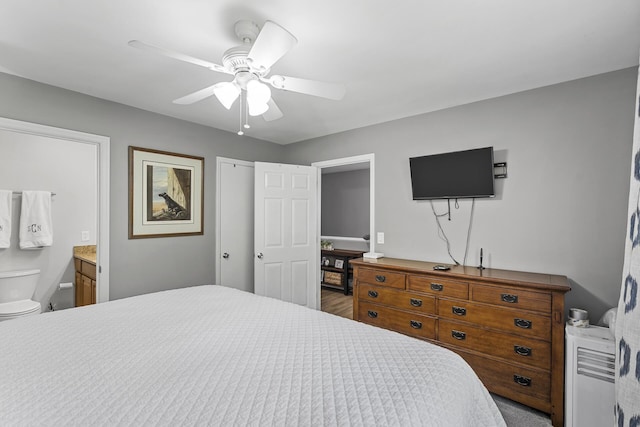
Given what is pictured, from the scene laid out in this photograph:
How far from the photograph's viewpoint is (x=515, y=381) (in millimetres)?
2275

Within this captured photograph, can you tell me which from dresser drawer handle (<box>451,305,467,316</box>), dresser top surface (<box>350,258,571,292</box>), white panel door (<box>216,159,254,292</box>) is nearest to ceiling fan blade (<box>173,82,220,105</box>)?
white panel door (<box>216,159,254,292</box>)

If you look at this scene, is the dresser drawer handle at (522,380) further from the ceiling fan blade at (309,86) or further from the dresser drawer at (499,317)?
the ceiling fan blade at (309,86)

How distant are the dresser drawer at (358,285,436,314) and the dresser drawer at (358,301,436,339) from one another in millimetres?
51

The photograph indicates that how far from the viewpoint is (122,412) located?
2.96ft

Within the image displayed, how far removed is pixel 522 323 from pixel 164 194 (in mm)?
3397

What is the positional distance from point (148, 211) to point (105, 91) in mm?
1121

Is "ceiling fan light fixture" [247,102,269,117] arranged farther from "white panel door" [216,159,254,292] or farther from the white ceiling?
"white panel door" [216,159,254,292]

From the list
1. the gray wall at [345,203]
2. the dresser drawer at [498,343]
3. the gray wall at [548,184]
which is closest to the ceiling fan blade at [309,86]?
the gray wall at [548,184]

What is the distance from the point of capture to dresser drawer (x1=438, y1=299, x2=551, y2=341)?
2189 millimetres

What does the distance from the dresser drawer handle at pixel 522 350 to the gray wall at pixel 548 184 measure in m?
0.55

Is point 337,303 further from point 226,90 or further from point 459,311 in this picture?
point 226,90

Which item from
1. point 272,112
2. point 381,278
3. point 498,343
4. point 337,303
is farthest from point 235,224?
point 498,343

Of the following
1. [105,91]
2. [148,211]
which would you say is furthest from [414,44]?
[148,211]

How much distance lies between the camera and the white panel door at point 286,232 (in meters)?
3.74
